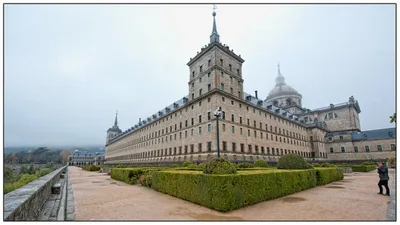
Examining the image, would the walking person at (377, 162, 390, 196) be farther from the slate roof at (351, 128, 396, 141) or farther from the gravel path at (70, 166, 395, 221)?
the slate roof at (351, 128, 396, 141)

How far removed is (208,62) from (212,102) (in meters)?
7.93

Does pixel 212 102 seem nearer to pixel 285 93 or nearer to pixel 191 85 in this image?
pixel 191 85

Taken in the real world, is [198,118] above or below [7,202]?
above

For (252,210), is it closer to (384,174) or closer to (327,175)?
(384,174)

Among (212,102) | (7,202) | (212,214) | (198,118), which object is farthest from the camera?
(198,118)

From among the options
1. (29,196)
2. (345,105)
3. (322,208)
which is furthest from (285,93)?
(29,196)

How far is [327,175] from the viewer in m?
17.0

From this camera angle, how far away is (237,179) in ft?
28.8

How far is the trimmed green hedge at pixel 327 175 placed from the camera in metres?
15.9

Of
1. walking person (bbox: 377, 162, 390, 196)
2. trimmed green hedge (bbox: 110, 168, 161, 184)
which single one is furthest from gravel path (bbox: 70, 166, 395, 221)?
trimmed green hedge (bbox: 110, 168, 161, 184)

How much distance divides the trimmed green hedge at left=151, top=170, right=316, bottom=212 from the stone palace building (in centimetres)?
1935

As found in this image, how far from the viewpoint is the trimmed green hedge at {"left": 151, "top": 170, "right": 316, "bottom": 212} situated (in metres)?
8.36

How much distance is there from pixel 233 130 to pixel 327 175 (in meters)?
19.4

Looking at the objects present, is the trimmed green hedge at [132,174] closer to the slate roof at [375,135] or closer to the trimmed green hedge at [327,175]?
the trimmed green hedge at [327,175]
